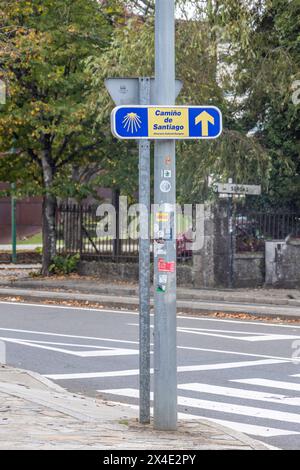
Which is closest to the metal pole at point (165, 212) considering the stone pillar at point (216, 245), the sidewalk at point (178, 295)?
the sidewalk at point (178, 295)

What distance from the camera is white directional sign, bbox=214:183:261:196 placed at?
25495mm

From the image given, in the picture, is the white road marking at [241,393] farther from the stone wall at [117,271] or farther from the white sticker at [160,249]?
the stone wall at [117,271]

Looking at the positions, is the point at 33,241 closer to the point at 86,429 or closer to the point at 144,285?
the point at 144,285

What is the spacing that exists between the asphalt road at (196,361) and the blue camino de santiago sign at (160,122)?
287cm

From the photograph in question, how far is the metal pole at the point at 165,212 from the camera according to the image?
9656 millimetres

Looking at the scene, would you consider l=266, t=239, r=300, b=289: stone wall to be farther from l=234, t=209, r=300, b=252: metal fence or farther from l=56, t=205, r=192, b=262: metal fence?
l=56, t=205, r=192, b=262: metal fence

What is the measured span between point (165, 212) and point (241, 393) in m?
3.66

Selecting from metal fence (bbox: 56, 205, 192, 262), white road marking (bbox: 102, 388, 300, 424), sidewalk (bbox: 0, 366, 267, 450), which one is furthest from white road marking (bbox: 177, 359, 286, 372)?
metal fence (bbox: 56, 205, 192, 262)

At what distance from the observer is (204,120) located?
9648 millimetres

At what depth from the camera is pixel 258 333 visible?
18625mm

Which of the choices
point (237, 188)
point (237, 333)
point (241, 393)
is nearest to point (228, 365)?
point (241, 393)

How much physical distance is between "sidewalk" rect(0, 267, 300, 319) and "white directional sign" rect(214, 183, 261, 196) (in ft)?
7.76

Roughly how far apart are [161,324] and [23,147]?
67.2ft
